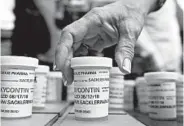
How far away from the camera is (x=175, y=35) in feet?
8.16

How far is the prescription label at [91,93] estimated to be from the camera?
76cm

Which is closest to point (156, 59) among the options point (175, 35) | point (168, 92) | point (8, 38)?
point (175, 35)

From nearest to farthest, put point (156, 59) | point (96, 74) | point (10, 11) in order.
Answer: point (96, 74), point (156, 59), point (10, 11)

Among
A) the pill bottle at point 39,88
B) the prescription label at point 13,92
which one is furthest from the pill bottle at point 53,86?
the prescription label at point 13,92

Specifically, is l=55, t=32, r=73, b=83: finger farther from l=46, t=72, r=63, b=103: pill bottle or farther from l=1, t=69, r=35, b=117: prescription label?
l=46, t=72, r=63, b=103: pill bottle

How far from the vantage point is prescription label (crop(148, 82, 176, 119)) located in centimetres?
95

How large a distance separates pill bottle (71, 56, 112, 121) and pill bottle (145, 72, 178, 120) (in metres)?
0.28

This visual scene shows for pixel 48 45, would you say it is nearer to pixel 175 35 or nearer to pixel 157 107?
pixel 175 35

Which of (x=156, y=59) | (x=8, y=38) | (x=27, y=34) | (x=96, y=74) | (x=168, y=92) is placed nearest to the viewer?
(x=96, y=74)

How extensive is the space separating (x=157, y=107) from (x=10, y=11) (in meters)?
1.88

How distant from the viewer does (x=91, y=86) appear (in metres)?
0.76

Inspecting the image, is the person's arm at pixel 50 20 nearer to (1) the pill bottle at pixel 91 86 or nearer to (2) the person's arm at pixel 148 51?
(2) the person's arm at pixel 148 51

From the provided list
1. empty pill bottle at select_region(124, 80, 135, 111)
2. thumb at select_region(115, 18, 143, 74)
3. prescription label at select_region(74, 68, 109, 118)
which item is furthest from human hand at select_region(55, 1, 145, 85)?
empty pill bottle at select_region(124, 80, 135, 111)

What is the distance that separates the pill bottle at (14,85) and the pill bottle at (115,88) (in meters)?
0.39
